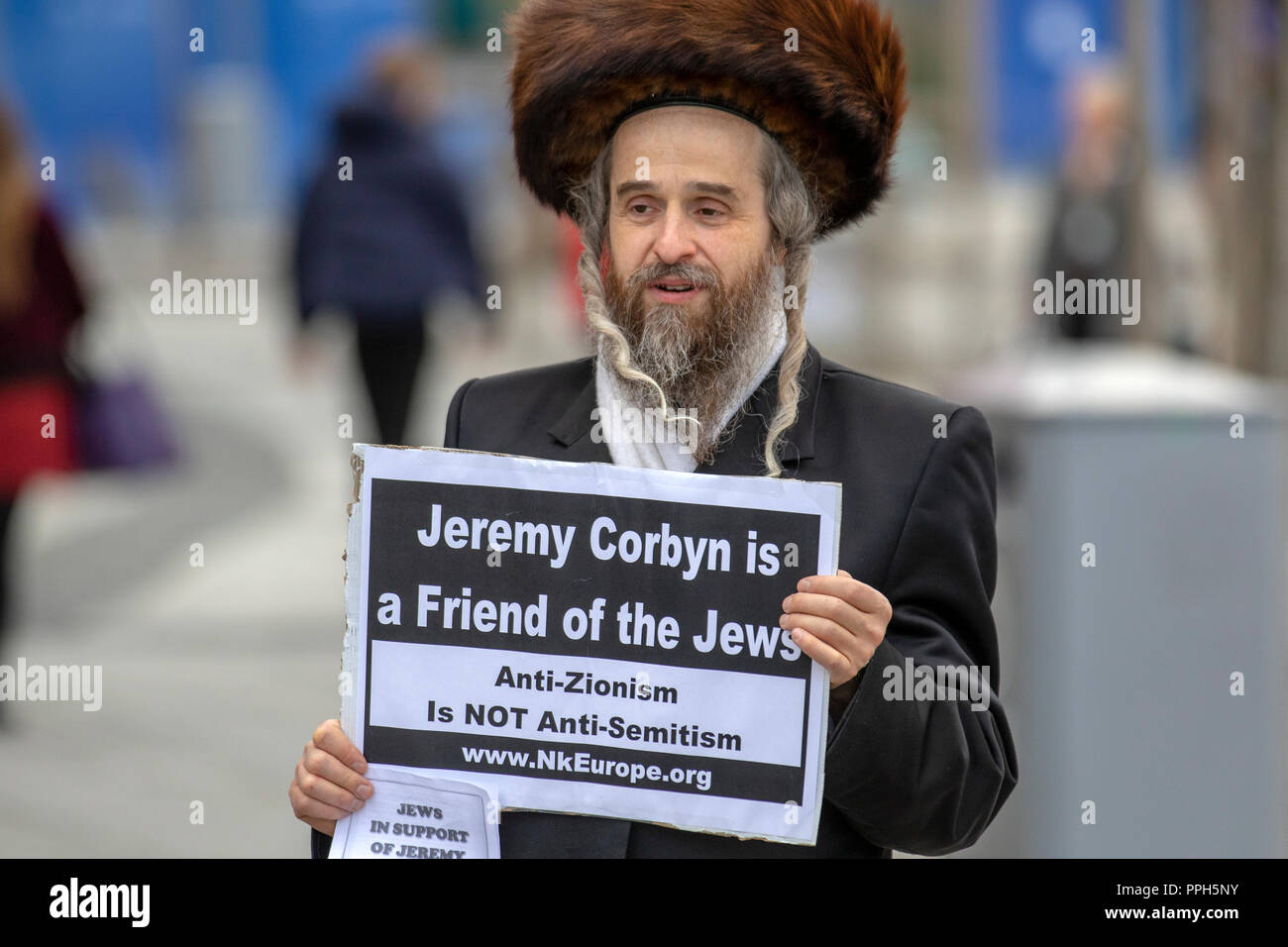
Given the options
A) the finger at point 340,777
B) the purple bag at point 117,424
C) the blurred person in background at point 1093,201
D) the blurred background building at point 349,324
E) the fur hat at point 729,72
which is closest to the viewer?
the finger at point 340,777

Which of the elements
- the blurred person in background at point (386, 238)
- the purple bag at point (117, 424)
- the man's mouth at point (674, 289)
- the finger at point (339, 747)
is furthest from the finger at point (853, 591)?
the blurred person in background at point (386, 238)

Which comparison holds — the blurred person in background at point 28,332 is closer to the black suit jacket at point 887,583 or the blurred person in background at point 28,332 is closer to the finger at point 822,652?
the black suit jacket at point 887,583

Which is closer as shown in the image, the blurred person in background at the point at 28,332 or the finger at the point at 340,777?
the finger at the point at 340,777

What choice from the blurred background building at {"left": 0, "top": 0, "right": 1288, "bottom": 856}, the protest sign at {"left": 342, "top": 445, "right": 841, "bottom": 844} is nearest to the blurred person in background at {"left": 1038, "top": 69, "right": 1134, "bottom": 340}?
the blurred background building at {"left": 0, "top": 0, "right": 1288, "bottom": 856}

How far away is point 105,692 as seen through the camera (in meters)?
6.93

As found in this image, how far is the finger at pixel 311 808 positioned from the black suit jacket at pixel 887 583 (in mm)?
110

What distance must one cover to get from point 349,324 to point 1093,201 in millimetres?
3425

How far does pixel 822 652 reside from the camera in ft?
7.24

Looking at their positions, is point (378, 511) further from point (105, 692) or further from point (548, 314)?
point (548, 314)

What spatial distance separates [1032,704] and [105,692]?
3761mm

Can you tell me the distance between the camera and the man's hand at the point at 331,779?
7.61 ft

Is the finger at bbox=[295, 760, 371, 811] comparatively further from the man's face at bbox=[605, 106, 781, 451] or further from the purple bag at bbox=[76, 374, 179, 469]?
the purple bag at bbox=[76, 374, 179, 469]

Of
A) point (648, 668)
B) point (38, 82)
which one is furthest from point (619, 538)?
point (38, 82)

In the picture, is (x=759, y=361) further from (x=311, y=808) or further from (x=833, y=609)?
(x=311, y=808)
